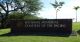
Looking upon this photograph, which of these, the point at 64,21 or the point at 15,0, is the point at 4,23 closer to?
the point at 15,0

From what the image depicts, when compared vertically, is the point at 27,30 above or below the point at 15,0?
below

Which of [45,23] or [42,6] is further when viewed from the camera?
[42,6]

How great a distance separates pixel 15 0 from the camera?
59.0 metres

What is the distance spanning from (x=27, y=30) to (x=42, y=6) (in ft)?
96.4

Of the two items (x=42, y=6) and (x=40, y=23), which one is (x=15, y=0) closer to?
(x=42, y=6)

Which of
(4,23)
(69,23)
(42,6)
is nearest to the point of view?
(69,23)

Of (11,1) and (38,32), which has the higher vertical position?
(11,1)

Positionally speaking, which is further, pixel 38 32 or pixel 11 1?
pixel 11 1

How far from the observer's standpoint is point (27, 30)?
32.1 metres

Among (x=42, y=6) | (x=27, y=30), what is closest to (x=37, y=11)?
(x=42, y=6)

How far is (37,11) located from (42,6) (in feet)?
6.25

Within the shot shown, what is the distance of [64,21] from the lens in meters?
30.9

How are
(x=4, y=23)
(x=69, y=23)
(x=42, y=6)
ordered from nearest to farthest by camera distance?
(x=69, y=23) < (x=4, y=23) < (x=42, y=6)

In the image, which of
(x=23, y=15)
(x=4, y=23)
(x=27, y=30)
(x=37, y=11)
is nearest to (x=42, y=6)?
(x=37, y=11)
